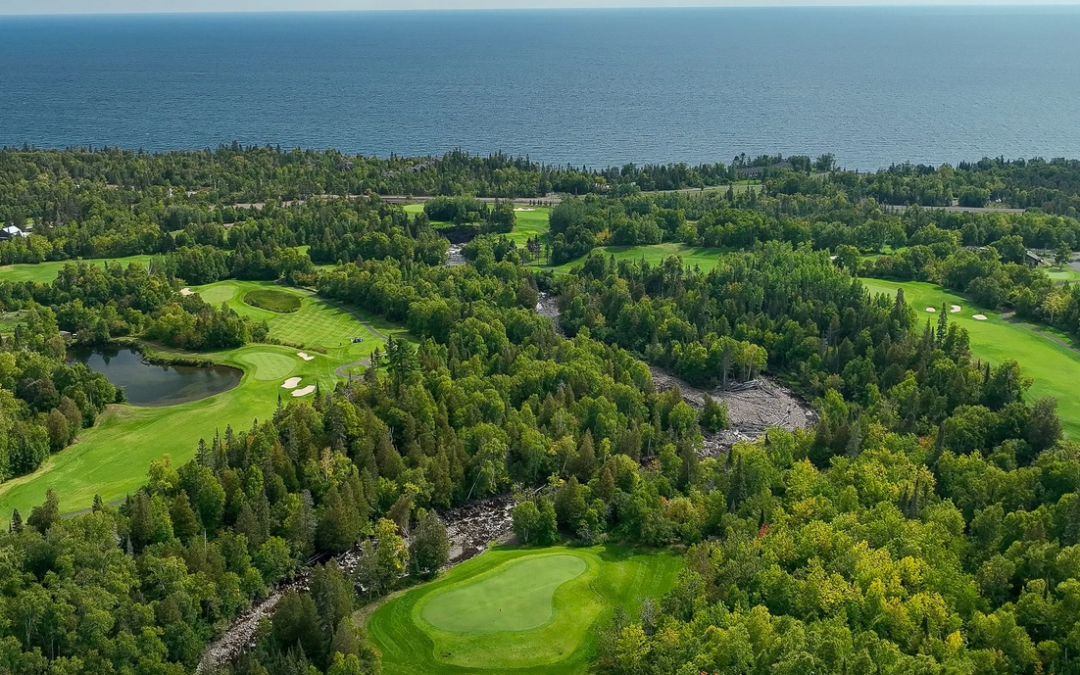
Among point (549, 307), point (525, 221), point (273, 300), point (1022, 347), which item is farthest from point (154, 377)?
point (1022, 347)

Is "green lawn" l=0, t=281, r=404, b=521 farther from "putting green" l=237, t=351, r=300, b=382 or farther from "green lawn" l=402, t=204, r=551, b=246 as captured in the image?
"green lawn" l=402, t=204, r=551, b=246

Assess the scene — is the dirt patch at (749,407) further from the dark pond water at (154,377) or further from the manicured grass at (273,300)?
the manicured grass at (273,300)

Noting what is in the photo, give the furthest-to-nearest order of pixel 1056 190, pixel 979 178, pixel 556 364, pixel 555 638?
1. pixel 979 178
2. pixel 1056 190
3. pixel 556 364
4. pixel 555 638

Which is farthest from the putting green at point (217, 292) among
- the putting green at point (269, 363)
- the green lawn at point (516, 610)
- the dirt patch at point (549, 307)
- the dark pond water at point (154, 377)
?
the green lawn at point (516, 610)

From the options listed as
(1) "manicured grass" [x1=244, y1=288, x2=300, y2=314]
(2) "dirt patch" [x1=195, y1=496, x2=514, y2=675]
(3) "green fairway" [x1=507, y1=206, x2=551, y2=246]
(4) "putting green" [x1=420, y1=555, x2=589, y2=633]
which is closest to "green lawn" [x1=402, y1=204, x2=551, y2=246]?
(3) "green fairway" [x1=507, y1=206, x2=551, y2=246]

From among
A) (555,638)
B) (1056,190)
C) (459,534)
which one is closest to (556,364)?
(459,534)

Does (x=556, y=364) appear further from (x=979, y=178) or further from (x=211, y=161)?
(x=211, y=161)
